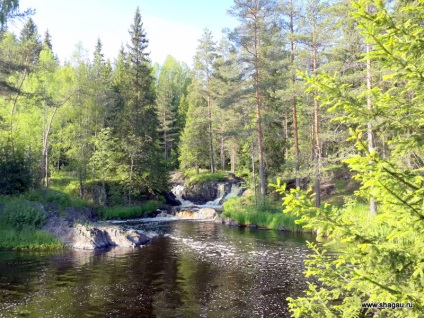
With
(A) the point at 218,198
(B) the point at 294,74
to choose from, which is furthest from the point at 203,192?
(B) the point at 294,74

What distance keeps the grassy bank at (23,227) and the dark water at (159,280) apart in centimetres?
129

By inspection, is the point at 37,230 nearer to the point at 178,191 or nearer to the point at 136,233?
the point at 136,233

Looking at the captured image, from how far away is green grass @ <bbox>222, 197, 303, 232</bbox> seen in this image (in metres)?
23.3

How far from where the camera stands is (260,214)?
25375 mm

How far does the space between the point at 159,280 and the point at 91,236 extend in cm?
761

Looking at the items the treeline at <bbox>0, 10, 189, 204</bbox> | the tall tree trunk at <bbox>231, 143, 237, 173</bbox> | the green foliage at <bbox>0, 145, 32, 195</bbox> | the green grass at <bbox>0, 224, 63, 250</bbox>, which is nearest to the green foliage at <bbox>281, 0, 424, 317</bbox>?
the green grass at <bbox>0, 224, 63, 250</bbox>

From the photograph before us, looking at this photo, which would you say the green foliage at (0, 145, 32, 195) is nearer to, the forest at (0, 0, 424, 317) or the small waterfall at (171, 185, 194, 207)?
the forest at (0, 0, 424, 317)

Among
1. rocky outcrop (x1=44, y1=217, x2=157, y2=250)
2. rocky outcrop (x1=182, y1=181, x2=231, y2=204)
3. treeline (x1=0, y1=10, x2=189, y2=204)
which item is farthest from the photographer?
rocky outcrop (x1=182, y1=181, x2=231, y2=204)

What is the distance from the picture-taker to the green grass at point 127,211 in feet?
99.9

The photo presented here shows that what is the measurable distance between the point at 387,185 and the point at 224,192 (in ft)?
117

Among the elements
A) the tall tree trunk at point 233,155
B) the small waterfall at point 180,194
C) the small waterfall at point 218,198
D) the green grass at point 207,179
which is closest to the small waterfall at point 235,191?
the small waterfall at point 218,198

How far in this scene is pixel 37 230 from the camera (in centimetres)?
1884

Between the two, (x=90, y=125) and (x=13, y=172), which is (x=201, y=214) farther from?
(x=90, y=125)

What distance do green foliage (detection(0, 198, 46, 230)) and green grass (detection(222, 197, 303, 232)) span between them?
13.8m
